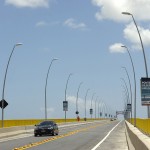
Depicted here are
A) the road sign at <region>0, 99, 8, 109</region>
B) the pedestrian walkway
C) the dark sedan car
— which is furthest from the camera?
the road sign at <region>0, 99, 8, 109</region>

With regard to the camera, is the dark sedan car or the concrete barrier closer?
the concrete barrier

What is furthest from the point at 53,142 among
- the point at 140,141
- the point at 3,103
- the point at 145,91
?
the point at 140,141

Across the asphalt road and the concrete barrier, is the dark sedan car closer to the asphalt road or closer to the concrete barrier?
the asphalt road

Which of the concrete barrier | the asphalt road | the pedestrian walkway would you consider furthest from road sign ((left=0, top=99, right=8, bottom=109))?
the concrete barrier

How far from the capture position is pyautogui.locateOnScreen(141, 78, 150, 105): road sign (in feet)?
94.1

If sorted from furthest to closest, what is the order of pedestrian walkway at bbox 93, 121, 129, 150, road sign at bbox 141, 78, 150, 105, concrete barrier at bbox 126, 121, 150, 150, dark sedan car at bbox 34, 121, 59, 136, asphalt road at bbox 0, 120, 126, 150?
dark sedan car at bbox 34, 121, 59, 136
road sign at bbox 141, 78, 150, 105
asphalt road at bbox 0, 120, 126, 150
pedestrian walkway at bbox 93, 121, 129, 150
concrete barrier at bbox 126, 121, 150, 150

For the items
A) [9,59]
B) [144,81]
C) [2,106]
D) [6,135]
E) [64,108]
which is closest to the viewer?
[144,81]

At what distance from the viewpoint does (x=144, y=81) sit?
94.2ft

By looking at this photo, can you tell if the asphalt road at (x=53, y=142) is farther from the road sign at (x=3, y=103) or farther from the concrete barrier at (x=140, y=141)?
the road sign at (x=3, y=103)

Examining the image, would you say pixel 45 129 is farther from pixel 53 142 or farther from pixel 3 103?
pixel 53 142

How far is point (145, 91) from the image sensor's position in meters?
28.8

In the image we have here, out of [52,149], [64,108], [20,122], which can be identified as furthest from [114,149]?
[64,108]

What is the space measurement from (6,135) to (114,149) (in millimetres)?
20073

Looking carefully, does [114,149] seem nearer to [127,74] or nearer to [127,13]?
[127,13]
